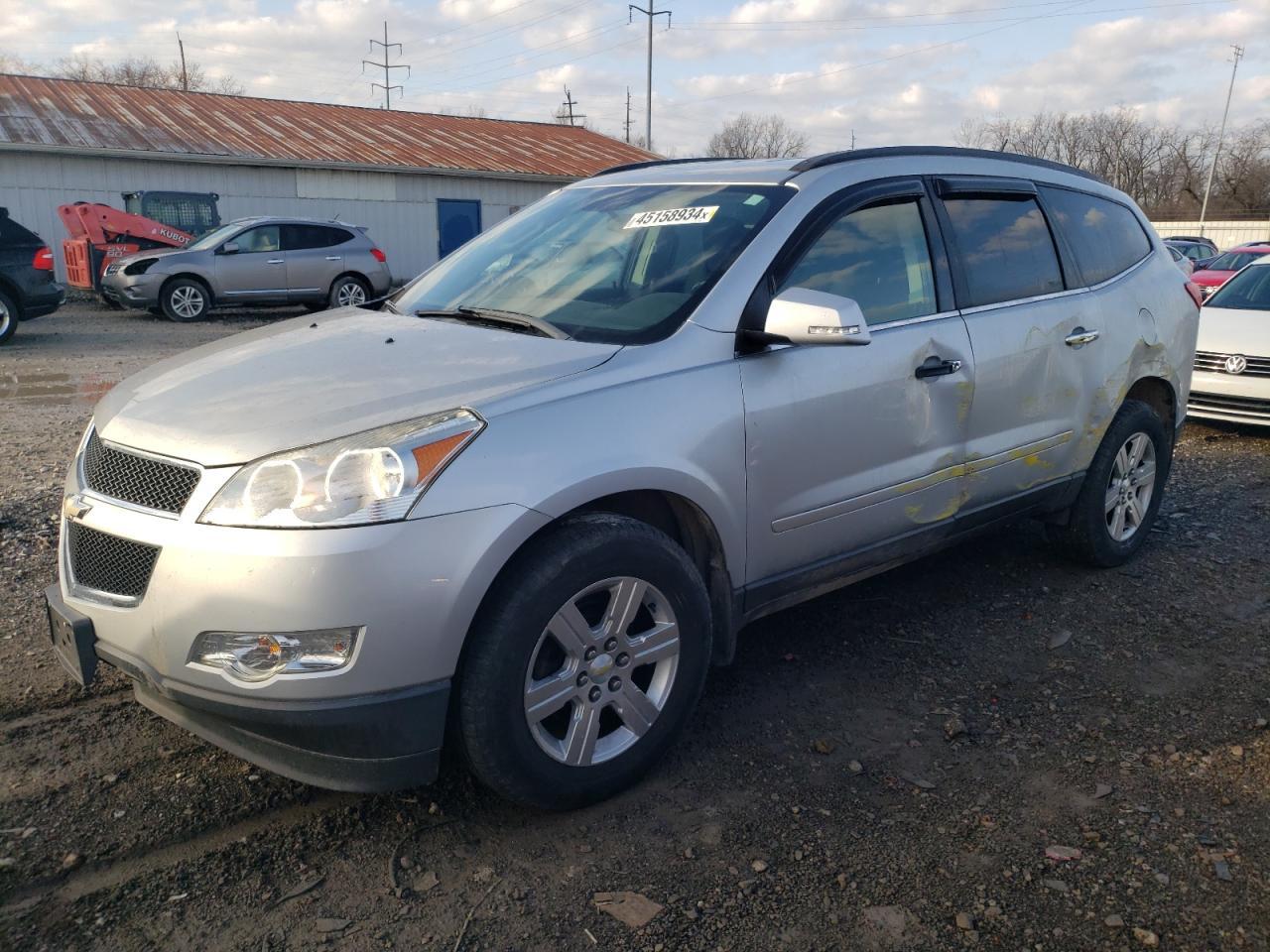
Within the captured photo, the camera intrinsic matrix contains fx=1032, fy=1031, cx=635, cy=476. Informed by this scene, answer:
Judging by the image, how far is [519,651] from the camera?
102 inches

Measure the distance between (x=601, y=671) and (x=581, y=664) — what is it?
71mm

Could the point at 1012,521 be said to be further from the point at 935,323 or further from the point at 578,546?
the point at 578,546

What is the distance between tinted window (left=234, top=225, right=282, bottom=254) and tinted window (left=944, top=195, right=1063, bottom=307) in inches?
594

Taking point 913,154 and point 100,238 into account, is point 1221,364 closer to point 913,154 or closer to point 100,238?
point 913,154

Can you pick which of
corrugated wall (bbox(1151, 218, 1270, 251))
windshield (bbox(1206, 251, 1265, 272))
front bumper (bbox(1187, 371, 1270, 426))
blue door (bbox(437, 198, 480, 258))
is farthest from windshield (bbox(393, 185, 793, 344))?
corrugated wall (bbox(1151, 218, 1270, 251))

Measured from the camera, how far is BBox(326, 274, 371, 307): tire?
17875mm

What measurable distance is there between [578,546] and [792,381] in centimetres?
98

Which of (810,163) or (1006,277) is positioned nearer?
(810,163)

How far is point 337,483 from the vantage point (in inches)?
96.4

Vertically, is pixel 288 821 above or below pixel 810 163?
below

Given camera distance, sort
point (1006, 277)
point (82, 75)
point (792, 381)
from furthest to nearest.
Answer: point (82, 75) < point (1006, 277) < point (792, 381)

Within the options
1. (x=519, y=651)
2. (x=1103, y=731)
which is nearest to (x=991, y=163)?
(x=1103, y=731)

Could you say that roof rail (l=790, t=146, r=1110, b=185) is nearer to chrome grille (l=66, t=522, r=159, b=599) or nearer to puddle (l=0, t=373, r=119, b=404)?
chrome grille (l=66, t=522, r=159, b=599)

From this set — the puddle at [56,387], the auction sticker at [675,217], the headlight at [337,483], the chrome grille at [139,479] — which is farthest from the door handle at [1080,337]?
the puddle at [56,387]
